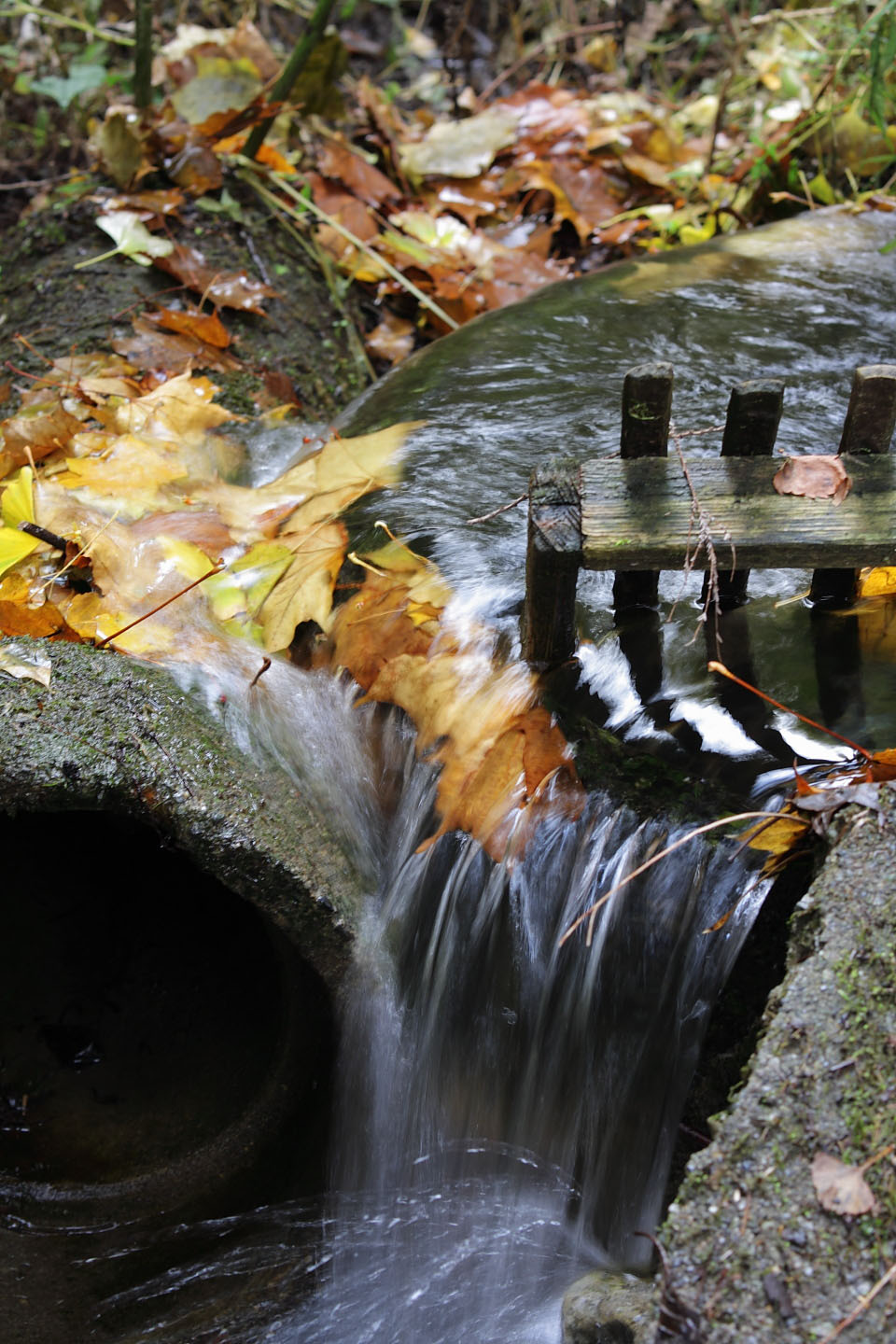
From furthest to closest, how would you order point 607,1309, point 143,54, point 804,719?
point 143,54 → point 804,719 → point 607,1309

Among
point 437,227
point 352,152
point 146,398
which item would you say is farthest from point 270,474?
point 352,152

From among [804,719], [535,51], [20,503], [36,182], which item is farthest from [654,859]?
[535,51]

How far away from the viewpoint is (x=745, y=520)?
2062mm

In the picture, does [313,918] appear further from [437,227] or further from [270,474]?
[437,227]

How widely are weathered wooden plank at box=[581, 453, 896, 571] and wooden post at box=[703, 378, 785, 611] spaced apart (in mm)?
59

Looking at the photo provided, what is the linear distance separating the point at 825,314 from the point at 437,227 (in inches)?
77.6

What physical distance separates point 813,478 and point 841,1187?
130cm

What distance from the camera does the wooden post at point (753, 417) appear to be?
6.82 ft

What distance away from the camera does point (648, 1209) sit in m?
2.02

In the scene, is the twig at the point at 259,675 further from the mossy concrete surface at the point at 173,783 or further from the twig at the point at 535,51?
the twig at the point at 535,51

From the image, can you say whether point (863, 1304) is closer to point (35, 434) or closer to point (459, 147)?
point (35, 434)

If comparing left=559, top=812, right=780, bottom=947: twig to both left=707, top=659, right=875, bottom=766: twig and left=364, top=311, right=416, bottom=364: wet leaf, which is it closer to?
left=707, top=659, right=875, bottom=766: twig

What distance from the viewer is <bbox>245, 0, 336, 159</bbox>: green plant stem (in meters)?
3.99

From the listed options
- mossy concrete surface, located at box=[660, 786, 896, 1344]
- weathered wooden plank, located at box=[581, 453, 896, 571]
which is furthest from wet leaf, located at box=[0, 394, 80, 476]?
mossy concrete surface, located at box=[660, 786, 896, 1344]
